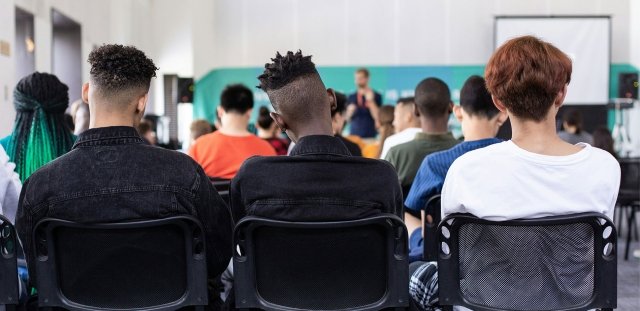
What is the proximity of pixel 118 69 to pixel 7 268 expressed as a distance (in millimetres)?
574

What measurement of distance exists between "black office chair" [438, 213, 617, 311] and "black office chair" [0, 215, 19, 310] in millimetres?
1045

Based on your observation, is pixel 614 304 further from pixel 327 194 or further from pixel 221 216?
pixel 221 216

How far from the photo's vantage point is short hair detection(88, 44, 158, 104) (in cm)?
189

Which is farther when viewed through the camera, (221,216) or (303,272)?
(221,216)

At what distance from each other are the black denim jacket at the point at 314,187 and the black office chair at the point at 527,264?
0.65 feet

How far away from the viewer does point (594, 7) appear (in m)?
12.7

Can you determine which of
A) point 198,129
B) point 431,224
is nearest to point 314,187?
point 431,224

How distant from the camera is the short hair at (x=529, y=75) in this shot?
175 centimetres

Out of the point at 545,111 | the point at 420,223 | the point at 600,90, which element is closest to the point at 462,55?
the point at 600,90

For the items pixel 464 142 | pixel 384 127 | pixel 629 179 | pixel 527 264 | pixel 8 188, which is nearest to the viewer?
pixel 527 264

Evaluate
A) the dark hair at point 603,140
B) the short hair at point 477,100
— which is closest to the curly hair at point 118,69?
the short hair at point 477,100

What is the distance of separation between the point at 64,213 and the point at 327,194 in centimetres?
63

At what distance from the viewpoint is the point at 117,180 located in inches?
67.7

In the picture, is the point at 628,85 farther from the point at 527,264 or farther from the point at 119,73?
the point at 119,73
